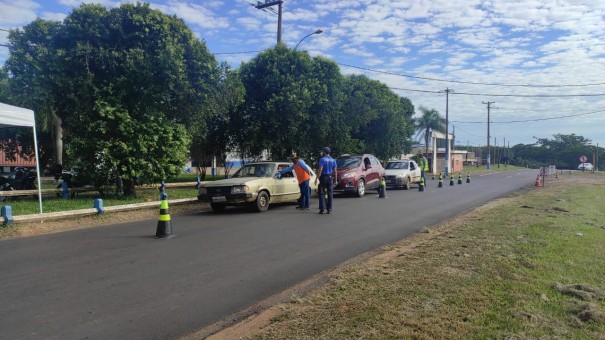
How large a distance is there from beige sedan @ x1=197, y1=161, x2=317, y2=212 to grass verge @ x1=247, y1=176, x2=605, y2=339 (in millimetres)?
5650

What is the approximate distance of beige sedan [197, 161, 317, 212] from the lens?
12492mm

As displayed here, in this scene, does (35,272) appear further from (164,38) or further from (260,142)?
(260,142)

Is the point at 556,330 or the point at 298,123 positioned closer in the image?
the point at 556,330

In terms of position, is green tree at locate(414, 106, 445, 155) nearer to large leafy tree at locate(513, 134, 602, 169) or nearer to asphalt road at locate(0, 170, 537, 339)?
asphalt road at locate(0, 170, 537, 339)

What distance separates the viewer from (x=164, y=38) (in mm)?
14617

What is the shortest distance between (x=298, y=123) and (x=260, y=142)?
228 centimetres

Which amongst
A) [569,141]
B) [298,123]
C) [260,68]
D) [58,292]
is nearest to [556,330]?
[58,292]

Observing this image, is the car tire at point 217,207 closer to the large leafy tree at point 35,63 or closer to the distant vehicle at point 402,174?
the large leafy tree at point 35,63

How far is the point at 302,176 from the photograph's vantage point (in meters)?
13.5

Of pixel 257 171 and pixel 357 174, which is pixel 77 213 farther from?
pixel 357 174

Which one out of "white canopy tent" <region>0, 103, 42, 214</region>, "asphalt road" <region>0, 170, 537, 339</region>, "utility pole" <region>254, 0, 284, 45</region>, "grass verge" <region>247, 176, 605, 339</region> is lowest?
"asphalt road" <region>0, 170, 537, 339</region>

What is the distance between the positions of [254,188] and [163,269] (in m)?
6.42

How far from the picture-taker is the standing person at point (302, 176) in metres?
13.4

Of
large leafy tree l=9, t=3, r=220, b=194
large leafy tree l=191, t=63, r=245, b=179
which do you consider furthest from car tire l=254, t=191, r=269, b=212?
large leafy tree l=191, t=63, r=245, b=179
